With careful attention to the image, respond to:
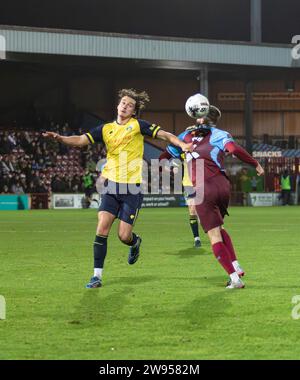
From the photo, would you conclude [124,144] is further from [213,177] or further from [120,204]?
[213,177]

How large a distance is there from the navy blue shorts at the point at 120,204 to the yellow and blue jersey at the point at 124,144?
0.58 feet

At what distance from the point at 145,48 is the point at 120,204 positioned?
102 ft

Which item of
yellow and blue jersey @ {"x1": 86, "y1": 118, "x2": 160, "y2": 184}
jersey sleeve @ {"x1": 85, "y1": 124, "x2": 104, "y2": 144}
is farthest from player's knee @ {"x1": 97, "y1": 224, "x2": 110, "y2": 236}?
jersey sleeve @ {"x1": 85, "y1": 124, "x2": 104, "y2": 144}

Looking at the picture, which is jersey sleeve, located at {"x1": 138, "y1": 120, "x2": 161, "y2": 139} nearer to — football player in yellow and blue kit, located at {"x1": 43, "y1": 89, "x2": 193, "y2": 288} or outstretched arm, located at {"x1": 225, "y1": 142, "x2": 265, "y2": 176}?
football player in yellow and blue kit, located at {"x1": 43, "y1": 89, "x2": 193, "y2": 288}

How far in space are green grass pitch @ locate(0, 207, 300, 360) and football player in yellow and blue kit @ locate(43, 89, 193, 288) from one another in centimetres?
77

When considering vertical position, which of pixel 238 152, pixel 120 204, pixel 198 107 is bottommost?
pixel 120 204

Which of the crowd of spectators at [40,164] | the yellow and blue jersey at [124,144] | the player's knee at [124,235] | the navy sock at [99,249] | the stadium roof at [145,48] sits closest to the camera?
the navy sock at [99,249]

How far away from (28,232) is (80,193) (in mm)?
17650

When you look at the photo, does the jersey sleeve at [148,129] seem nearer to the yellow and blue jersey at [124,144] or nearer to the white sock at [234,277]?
the yellow and blue jersey at [124,144]

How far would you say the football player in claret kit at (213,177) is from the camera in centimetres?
997

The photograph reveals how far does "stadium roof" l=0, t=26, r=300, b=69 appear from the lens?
38.6m

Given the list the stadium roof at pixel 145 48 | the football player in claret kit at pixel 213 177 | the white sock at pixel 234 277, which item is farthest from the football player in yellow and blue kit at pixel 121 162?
the stadium roof at pixel 145 48

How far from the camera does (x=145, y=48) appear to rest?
135 feet

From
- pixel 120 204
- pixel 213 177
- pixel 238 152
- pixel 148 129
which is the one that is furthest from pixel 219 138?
pixel 120 204
